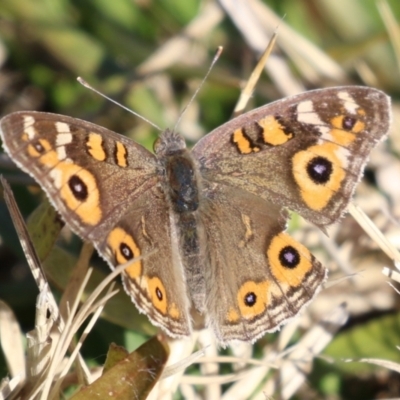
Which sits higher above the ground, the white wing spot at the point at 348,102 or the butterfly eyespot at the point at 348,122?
the white wing spot at the point at 348,102

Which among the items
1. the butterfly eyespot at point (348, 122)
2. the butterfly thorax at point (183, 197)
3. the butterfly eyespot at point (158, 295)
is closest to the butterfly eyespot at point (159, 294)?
the butterfly eyespot at point (158, 295)

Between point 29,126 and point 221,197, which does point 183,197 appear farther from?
point 29,126

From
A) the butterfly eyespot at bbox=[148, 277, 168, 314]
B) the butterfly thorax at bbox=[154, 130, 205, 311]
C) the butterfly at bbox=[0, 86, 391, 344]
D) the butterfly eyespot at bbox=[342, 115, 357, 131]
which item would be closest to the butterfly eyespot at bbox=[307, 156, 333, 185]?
the butterfly at bbox=[0, 86, 391, 344]

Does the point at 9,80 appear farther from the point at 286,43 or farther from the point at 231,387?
the point at 231,387

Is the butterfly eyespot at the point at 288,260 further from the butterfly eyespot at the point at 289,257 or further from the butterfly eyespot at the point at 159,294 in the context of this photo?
the butterfly eyespot at the point at 159,294

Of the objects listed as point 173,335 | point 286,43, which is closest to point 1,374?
point 173,335
